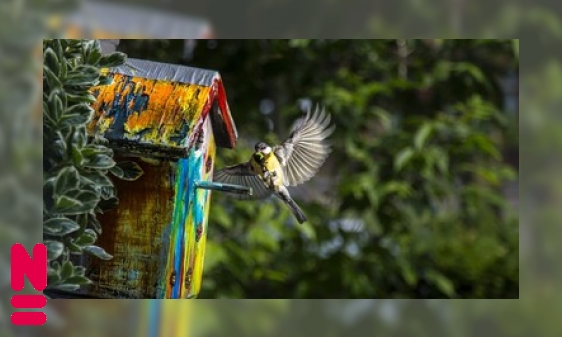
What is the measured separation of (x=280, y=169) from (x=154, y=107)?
0.41ft

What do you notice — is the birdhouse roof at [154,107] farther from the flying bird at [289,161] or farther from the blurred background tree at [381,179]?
the blurred background tree at [381,179]

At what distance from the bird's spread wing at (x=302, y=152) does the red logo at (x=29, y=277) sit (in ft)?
0.76

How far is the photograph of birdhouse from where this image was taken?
0.73 m

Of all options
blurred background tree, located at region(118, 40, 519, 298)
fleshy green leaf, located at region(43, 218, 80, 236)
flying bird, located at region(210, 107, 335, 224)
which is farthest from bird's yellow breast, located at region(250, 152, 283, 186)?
blurred background tree, located at region(118, 40, 519, 298)

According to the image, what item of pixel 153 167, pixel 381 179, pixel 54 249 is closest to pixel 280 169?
pixel 153 167

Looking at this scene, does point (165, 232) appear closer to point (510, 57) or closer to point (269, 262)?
point (269, 262)

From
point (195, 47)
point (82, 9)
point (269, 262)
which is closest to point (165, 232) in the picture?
point (82, 9)

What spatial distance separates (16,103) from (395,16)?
2.23ft

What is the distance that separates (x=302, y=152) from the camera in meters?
0.74

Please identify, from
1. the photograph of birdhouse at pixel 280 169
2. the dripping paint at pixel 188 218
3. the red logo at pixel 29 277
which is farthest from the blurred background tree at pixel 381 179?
the dripping paint at pixel 188 218

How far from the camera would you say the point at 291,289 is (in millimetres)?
1621

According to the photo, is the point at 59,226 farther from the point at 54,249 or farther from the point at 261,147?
the point at 261,147

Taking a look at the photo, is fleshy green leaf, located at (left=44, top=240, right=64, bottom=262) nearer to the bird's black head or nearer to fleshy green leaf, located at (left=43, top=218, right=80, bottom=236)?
fleshy green leaf, located at (left=43, top=218, right=80, bottom=236)

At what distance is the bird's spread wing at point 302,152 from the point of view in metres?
0.73
